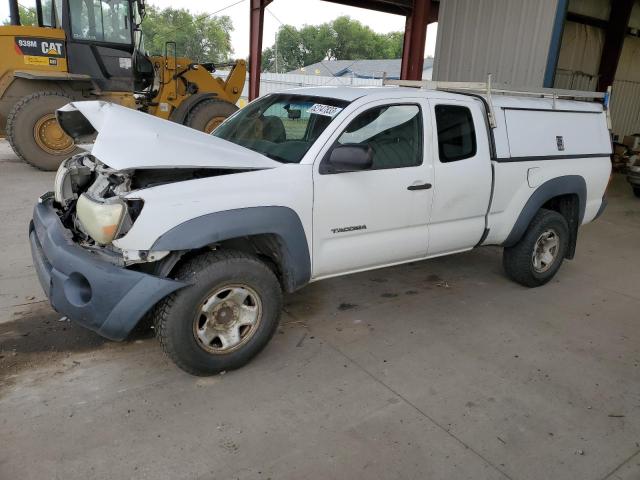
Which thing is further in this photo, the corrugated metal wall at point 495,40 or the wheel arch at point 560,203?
the corrugated metal wall at point 495,40

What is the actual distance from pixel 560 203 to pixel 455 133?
5.97 feet

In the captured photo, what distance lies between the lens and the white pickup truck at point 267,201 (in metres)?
2.87

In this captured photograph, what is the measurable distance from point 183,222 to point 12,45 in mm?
8412

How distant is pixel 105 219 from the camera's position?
281 cm

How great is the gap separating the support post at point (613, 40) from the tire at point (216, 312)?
13380mm

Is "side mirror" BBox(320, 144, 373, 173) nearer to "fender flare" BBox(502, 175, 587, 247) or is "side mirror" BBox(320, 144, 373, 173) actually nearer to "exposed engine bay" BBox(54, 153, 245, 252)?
"exposed engine bay" BBox(54, 153, 245, 252)

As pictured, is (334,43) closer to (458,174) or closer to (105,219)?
(458,174)

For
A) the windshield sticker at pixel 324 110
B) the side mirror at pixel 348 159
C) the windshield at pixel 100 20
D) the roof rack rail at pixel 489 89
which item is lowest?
the side mirror at pixel 348 159

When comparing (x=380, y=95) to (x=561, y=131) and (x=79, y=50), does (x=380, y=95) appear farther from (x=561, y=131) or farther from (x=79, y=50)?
(x=79, y=50)

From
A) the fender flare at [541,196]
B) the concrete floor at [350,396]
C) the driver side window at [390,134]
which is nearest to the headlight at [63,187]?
the concrete floor at [350,396]

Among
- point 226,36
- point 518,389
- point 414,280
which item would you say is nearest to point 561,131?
point 414,280

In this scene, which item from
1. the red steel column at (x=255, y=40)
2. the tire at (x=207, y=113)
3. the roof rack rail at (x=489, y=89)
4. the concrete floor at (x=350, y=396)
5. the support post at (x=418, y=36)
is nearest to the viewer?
the concrete floor at (x=350, y=396)

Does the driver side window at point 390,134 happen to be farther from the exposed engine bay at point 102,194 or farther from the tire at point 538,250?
the tire at point 538,250

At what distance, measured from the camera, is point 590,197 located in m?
5.19
